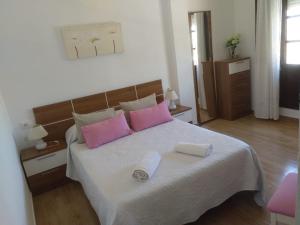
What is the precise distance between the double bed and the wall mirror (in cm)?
150

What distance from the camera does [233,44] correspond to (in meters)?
4.15

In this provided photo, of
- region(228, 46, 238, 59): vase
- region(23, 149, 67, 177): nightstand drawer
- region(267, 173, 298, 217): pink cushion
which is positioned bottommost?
region(23, 149, 67, 177): nightstand drawer

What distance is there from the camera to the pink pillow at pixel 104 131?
2680 mm

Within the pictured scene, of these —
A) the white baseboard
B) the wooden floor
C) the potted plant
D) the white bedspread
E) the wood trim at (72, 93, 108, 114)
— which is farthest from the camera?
the potted plant

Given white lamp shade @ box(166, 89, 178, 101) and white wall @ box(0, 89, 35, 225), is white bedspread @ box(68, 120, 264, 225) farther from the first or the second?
white lamp shade @ box(166, 89, 178, 101)

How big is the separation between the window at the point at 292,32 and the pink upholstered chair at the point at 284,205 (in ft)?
9.04

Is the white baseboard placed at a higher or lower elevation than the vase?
lower

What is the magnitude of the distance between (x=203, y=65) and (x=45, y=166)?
114 inches

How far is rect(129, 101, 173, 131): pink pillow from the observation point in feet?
9.91

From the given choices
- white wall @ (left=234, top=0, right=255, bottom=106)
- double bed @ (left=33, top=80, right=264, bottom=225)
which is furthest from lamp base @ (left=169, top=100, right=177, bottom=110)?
white wall @ (left=234, top=0, right=255, bottom=106)

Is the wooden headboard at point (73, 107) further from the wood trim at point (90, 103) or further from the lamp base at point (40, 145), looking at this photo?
the lamp base at point (40, 145)

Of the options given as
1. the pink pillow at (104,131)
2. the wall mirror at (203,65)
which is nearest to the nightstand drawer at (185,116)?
the wall mirror at (203,65)

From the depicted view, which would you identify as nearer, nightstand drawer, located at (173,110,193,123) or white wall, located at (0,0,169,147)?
white wall, located at (0,0,169,147)

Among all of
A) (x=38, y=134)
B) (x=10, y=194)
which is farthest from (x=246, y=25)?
(x=10, y=194)
